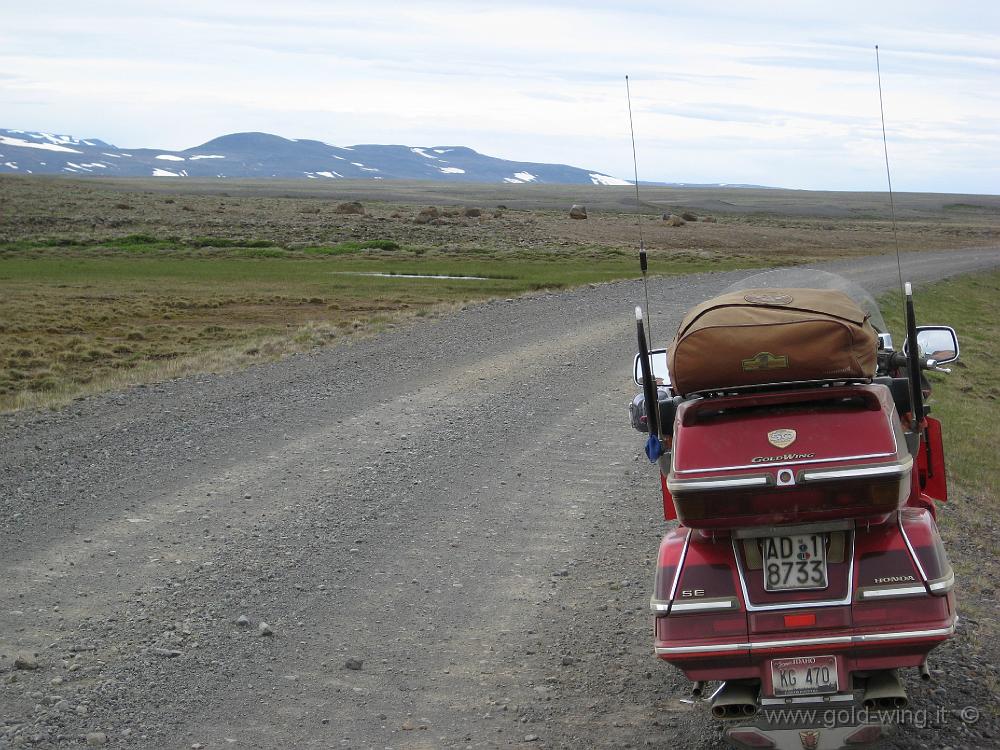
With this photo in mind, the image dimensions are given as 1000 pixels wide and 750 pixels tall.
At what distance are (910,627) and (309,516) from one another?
490cm

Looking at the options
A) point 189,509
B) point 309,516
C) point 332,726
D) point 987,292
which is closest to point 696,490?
point 332,726

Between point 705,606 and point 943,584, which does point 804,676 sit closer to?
point 705,606

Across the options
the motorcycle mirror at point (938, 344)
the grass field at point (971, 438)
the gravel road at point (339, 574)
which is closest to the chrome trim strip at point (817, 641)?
the gravel road at point (339, 574)

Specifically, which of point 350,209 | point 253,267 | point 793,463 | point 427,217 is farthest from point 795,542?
point 350,209

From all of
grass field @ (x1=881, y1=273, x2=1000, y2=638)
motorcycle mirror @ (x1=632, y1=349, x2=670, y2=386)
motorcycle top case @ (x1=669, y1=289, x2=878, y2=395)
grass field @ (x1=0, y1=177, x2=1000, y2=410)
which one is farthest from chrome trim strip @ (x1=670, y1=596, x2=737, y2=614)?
grass field @ (x1=0, y1=177, x2=1000, y2=410)

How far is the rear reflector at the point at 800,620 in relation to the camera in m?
3.93

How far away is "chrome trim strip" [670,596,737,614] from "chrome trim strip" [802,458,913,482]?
1.71ft

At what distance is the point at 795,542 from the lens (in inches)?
160

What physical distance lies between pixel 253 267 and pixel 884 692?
38.2 metres

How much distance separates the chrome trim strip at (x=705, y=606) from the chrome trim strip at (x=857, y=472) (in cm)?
52

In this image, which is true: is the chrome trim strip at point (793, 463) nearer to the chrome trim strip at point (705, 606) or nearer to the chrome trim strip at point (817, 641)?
the chrome trim strip at point (705, 606)

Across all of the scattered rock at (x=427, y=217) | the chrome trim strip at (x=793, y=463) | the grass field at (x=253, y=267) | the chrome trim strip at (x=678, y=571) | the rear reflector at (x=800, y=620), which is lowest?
the rear reflector at (x=800, y=620)

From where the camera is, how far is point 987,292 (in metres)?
31.5

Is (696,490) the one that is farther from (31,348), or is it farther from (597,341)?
(31,348)
